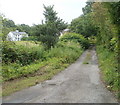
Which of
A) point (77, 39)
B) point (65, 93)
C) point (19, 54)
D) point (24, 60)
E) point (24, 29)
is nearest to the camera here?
point (65, 93)

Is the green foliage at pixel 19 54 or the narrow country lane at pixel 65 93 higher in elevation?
the green foliage at pixel 19 54

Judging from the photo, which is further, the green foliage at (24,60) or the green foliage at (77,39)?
the green foliage at (77,39)

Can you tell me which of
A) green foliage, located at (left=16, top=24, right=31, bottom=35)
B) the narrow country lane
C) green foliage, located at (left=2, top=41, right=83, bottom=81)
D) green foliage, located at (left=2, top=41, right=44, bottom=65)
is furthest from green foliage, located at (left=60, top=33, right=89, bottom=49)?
the narrow country lane

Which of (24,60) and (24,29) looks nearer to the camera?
(24,60)

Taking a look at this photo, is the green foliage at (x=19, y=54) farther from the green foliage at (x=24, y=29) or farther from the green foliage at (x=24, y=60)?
the green foliage at (x=24, y=29)

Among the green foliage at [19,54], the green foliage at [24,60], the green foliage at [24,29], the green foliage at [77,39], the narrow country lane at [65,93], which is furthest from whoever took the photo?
the green foliage at [77,39]

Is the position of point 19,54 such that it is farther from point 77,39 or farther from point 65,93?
point 77,39

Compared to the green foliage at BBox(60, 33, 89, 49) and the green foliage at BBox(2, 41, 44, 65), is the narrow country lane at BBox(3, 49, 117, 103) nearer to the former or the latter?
the green foliage at BBox(2, 41, 44, 65)

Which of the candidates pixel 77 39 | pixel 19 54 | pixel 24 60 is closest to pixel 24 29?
pixel 77 39

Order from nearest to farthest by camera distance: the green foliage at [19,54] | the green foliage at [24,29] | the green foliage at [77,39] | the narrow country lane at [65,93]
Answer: the narrow country lane at [65,93] < the green foliage at [19,54] < the green foliage at [24,29] < the green foliage at [77,39]

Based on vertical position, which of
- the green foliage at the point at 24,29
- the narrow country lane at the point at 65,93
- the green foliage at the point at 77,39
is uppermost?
the green foliage at the point at 24,29

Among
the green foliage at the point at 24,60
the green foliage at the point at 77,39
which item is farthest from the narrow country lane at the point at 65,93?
the green foliage at the point at 77,39

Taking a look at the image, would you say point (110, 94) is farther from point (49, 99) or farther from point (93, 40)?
point (93, 40)

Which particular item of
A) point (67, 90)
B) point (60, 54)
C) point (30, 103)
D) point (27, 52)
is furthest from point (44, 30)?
point (30, 103)
